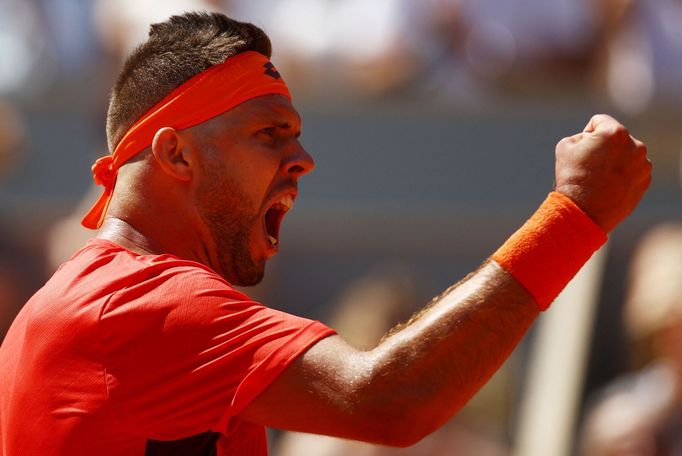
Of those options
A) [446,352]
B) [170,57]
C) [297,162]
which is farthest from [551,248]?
[170,57]

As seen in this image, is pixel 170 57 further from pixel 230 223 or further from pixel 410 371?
pixel 410 371

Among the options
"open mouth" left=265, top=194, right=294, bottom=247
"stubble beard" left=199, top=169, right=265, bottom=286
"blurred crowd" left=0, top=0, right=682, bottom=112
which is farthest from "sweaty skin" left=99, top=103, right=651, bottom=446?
"blurred crowd" left=0, top=0, right=682, bottom=112

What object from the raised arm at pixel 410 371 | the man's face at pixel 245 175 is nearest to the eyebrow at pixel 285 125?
the man's face at pixel 245 175

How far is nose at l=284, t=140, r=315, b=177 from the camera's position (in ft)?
9.80

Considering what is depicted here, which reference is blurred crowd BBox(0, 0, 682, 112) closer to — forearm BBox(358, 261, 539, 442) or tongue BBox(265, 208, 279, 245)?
tongue BBox(265, 208, 279, 245)

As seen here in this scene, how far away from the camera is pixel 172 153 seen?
2955 millimetres

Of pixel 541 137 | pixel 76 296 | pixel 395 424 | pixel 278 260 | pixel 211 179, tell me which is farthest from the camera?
pixel 278 260

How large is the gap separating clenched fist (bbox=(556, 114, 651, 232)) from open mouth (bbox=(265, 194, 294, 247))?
68cm

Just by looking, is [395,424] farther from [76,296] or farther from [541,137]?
[541,137]

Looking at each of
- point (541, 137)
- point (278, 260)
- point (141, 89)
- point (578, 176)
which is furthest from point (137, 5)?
point (578, 176)

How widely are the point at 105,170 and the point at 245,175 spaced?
1.22 feet

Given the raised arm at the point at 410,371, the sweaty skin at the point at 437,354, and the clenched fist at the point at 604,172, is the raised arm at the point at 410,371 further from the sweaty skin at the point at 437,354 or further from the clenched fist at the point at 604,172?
the clenched fist at the point at 604,172

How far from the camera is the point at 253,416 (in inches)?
99.9

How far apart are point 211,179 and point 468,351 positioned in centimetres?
78
